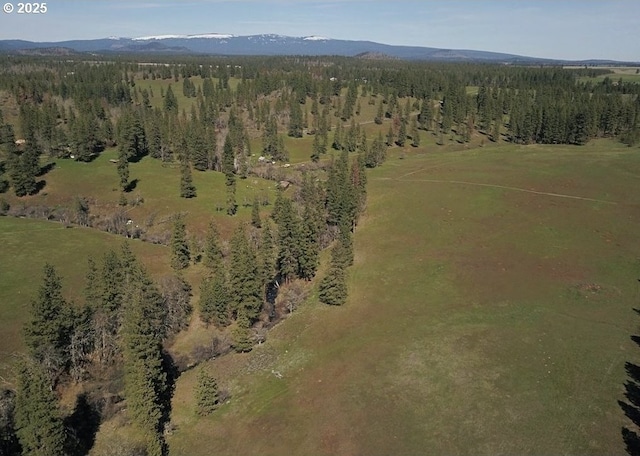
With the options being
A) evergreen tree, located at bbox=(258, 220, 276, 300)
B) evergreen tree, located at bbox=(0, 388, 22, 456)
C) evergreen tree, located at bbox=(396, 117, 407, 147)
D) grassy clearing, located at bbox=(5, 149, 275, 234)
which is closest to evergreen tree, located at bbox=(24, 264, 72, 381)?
evergreen tree, located at bbox=(0, 388, 22, 456)

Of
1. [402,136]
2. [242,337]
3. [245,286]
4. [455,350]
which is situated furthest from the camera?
[402,136]

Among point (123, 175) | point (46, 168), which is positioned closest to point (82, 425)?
point (123, 175)

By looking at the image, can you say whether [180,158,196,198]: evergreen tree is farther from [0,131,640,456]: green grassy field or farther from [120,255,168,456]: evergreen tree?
[120,255,168,456]: evergreen tree

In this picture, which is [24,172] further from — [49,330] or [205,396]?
[205,396]

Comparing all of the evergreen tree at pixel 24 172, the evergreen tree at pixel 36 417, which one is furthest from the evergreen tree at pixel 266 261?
the evergreen tree at pixel 24 172

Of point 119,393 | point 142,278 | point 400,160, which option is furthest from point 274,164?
point 119,393

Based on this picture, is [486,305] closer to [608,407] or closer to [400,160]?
[608,407]

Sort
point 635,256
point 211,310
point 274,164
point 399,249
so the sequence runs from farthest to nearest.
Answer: point 274,164, point 399,249, point 635,256, point 211,310

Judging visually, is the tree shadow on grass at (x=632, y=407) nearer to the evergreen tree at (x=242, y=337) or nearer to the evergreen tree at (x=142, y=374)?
the evergreen tree at (x=242, y=337)
